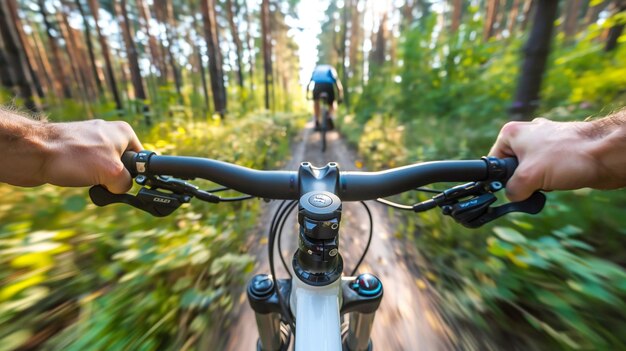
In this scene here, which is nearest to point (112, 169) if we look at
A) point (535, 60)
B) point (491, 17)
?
point (535, 60)

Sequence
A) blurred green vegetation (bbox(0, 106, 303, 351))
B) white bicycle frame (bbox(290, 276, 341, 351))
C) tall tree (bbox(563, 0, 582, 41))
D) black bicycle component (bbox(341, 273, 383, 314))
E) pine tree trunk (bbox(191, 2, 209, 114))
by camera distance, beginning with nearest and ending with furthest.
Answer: white bicycle frame (bbox(290, 276, 341, 351)) < black bicycle component (bbox(341, 273, 383, 314)) < blurred green vegetation (bbox(0, 106, 303, 351)) < tall tree (bbox(563, 0, 582, 41)) < pine tree trunk (bbox(191, 2, 209, 114))

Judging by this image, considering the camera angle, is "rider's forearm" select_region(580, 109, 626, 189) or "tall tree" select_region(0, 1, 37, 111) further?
"tall tree" select_region(0, 1, 37, 111)

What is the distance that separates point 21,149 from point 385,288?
2.50 metres

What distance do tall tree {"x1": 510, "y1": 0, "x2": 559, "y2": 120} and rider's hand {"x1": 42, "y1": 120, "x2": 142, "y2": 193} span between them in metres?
4.04

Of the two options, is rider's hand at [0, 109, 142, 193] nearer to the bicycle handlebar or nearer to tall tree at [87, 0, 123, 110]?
the bicycle handlebar

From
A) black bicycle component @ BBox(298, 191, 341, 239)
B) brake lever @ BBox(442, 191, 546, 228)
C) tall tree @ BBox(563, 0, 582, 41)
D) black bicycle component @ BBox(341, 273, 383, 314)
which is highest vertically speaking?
tall tree @ BBox(563, 0, 582, 41)

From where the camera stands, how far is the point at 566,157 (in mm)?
818

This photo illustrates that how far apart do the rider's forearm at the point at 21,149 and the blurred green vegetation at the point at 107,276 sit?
0.95m

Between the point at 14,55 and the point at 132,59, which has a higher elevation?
the point at 132,59

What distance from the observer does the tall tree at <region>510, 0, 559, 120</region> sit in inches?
117

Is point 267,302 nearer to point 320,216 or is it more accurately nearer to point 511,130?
point 320,216

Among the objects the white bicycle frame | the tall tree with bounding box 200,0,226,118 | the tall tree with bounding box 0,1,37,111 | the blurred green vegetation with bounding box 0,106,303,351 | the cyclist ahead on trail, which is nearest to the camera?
the white bicycle frame

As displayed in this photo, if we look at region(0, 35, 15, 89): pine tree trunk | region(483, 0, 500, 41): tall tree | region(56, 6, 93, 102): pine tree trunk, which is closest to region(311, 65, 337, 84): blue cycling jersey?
region(0, 35, 15, 89): pine tree trunk

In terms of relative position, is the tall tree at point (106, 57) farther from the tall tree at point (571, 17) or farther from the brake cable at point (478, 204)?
the tall tree at point (571, 17)
